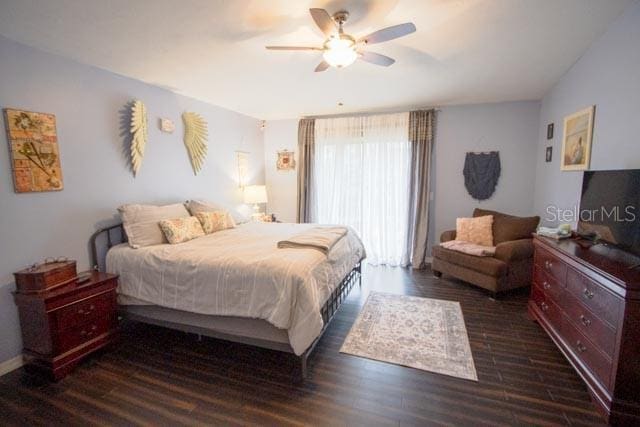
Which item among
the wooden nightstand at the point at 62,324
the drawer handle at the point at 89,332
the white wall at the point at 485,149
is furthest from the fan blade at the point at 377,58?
the drawer handle at the point at 89,332

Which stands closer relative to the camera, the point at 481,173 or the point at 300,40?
the point at 300,40

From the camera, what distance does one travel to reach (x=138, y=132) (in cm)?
309

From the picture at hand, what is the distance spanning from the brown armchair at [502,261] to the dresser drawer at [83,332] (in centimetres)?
380

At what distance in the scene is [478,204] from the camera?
4535 millimetres

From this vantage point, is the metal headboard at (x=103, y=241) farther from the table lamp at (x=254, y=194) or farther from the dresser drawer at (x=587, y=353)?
the dresser drawer at (x=587, y=353)

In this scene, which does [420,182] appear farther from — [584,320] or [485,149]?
[584,320]

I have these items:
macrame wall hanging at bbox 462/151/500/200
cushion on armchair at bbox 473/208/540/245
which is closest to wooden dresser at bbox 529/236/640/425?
cushion on armchair at bbox 473/208/540/245

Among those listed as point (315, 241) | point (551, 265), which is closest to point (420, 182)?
point (551, 265)

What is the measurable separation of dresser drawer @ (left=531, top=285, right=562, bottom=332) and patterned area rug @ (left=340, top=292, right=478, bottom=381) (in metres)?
0.69

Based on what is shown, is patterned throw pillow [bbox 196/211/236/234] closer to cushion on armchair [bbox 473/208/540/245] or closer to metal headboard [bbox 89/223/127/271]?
metal headboard [bbox 89/223/127/271]

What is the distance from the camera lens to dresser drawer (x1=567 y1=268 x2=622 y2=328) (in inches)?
65.4

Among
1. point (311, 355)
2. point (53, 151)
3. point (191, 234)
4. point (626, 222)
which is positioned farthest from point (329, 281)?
point (53, 151)

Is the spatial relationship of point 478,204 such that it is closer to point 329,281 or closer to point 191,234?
point 329,281

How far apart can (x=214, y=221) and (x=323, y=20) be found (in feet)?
8.24
